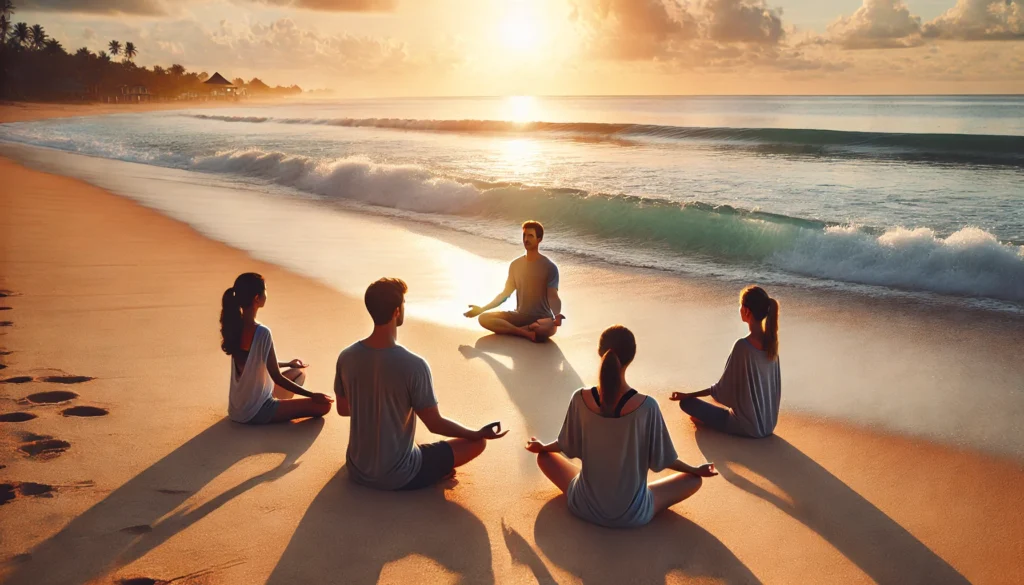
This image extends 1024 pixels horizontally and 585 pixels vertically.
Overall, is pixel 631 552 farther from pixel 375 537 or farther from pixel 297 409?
pixel 297 409

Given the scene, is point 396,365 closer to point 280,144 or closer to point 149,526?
point 149,526

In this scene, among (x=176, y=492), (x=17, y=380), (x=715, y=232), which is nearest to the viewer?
(x=176, y=492)

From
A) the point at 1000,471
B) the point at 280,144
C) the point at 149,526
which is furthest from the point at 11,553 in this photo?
the point at 280,144

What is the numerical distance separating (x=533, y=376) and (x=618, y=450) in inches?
114

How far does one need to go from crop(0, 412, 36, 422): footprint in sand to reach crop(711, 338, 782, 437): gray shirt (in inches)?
196

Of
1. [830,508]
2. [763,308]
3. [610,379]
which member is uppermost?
[763,308]

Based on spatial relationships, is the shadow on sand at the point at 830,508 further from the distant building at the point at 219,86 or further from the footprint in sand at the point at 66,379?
the distant building at the point at 219,86

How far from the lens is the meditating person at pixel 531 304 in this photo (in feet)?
26.0

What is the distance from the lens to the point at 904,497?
187 inches

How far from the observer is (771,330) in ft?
17.3

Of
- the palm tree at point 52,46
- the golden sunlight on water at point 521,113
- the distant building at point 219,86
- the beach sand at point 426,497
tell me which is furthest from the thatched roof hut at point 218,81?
the beach sand at point 426,497

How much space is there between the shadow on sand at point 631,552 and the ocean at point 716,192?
296 inches

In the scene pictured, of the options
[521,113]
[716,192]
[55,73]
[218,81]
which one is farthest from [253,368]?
[218,81]

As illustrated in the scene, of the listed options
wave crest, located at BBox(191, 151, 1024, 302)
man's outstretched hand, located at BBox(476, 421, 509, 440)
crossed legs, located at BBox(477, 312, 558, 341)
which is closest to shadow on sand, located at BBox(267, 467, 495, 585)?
man's outstretched hand, located at BBox(476, 421, 509, 440)
